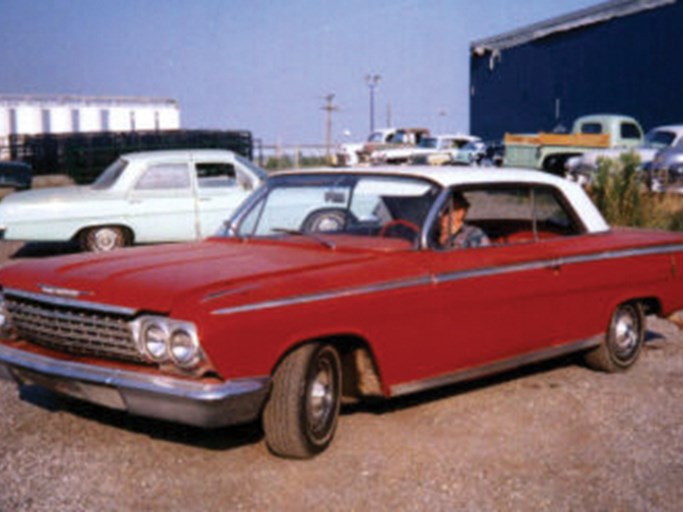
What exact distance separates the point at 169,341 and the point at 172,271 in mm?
531

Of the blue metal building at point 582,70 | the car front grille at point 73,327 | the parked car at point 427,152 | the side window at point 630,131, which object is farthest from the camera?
the parked car at point 427,152

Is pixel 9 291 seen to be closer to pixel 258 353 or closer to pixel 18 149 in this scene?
pixel 258 353

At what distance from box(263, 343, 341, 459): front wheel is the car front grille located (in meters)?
0.64

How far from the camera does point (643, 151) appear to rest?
1792cm

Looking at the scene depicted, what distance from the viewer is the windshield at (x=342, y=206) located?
494cm

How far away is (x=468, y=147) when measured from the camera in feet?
95.7

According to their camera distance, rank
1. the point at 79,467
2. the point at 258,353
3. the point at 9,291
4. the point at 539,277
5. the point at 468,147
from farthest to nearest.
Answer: the point at 468,147, the point at 539,277, the point at 9,291, the point at 79,467, the point at 258,353

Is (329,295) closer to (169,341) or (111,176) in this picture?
(169,341)

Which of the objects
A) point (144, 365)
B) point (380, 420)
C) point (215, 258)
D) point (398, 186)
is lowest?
point (380, 420)

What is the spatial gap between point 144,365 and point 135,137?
2396cm

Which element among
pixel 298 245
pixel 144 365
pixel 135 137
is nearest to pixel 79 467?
pixel 144 365

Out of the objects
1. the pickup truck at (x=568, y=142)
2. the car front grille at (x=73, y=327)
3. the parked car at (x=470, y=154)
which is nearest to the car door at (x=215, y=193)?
the car front grille at (x=73, y=327)

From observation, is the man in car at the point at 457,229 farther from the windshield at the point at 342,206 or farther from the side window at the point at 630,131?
the side window at the point at 630,131

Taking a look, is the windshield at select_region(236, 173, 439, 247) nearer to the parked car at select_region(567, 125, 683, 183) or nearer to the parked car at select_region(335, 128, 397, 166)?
the parked car at select_region(567, 125, 683, 183)
